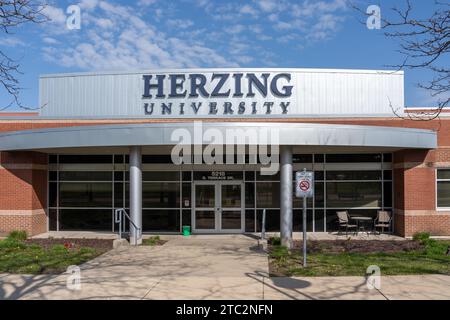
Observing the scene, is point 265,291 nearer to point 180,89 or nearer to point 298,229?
point 298,229

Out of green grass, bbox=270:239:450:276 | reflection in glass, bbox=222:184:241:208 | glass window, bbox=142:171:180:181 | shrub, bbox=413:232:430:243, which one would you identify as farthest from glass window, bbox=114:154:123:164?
shrub, bbox=413:232:430:243

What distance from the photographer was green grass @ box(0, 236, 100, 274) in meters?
11.5

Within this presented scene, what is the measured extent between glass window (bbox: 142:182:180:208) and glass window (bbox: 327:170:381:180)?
6.36 meters

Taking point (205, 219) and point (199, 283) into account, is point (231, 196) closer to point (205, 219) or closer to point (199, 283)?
point (205, 219)

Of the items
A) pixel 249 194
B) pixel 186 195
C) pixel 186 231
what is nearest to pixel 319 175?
pixel 249 194

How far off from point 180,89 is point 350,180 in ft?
A: 27.2

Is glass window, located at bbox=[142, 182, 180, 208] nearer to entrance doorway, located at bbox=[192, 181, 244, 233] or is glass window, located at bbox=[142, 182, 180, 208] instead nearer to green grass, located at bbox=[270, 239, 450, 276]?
entrance doorway, located at bbox=[192, 181, 244, 233]

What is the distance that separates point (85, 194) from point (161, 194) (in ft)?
10.8

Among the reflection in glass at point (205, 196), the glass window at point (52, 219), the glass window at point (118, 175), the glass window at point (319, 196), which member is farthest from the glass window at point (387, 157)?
the glass window at point (52, 219)

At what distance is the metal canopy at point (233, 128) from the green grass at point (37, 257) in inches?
134

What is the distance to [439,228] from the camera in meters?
17.9

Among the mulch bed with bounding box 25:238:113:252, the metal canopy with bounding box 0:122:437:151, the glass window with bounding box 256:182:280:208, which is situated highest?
the metal canopy with bounding box 0:122:437:151

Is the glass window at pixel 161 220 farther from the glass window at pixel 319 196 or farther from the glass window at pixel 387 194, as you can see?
the glass window at pixel 387 194

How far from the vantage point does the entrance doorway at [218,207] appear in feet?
62.8
